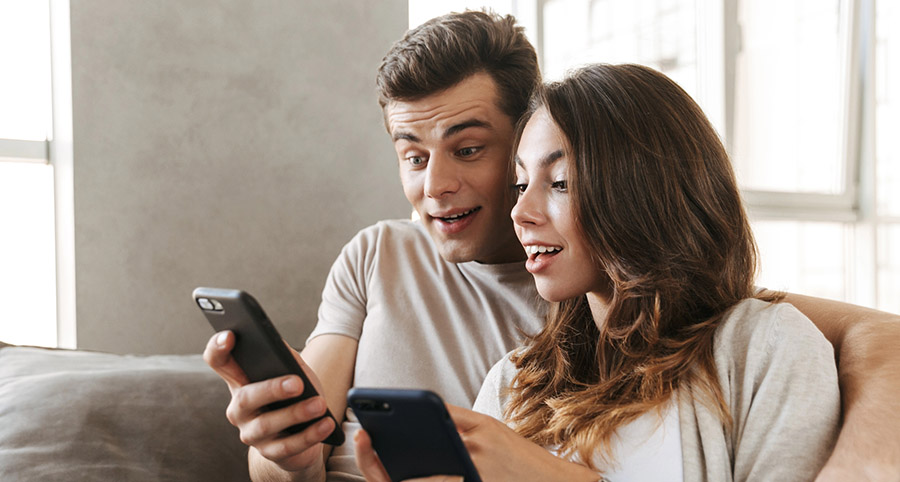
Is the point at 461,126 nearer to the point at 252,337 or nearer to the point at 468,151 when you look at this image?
the point at 468,151

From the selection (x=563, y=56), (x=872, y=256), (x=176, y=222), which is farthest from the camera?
(x=872, y=256)

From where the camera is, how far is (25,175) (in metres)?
1.94

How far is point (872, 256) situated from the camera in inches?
143

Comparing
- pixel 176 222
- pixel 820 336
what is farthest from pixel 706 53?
pixel 820 336

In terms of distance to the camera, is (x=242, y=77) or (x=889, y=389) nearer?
(x=889, y=389)

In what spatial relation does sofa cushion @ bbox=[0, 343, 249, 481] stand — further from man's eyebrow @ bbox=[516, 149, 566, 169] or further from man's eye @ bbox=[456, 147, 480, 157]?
man's eyebrow @ bbox=[516, 149, 566, 169]

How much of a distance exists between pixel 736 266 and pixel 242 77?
137 cm

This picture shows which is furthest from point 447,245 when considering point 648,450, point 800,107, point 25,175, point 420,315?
point 800,107

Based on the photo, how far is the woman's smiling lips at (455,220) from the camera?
1482 millimetres

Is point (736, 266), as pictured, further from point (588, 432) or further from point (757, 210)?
point (757, 210)

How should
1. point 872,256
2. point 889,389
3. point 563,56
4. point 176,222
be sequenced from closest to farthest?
point 889,389 → point 176,222 → point 563,56 → point 872,256

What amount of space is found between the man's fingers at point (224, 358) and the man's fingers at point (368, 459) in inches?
9.5

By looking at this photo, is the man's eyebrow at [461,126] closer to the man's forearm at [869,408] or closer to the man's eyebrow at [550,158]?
the man's eyebrow at [550,158]

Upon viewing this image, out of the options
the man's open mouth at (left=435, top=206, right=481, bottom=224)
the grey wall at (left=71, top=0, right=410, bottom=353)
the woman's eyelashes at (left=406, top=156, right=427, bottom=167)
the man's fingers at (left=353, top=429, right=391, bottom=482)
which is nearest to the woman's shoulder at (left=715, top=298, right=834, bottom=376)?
the man's fingers at (left=353, top=429, right=391, bottom=482)
